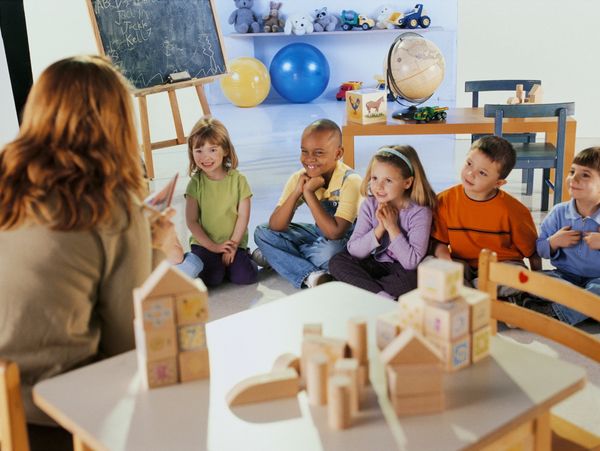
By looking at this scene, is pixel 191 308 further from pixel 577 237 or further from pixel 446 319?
pixel 577 237

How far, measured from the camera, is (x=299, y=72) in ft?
29.9

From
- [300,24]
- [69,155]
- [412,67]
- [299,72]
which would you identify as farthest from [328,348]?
[300,24]

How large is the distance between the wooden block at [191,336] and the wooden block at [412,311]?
36 cm

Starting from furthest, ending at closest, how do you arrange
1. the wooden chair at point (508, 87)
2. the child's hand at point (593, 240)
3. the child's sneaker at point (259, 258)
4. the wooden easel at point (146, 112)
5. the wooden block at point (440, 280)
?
the wooden easel at point (146, 112)
the wooden chair at point (508, 87)
the child's sneaker at point (259, 258)
the child's hand at point (593, 240)
the wooden block at point (440, 280)

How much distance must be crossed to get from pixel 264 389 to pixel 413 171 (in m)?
1.80

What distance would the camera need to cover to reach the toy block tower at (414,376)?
49.6 inches

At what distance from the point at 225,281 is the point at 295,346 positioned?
6.78 ft

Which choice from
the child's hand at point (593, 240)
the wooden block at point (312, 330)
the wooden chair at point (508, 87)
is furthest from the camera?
the wooden chair at point (508, 87)

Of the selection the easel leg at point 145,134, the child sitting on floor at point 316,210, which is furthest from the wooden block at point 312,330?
the easel leg at point 145,134

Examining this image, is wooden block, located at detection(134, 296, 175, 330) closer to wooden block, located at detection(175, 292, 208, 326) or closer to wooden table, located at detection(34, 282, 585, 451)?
wooden block, located at detection(175, 292, 208, 326)

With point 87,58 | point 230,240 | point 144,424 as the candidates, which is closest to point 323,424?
point 144,424

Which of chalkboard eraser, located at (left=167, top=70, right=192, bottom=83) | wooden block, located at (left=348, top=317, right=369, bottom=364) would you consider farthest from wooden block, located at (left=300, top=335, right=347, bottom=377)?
chalkboard eraser, located at (left=167, top=70, right=192, bottom=83)

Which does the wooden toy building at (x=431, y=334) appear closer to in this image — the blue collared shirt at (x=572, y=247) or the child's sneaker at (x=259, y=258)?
the blue collared shirt at (x=572, y=247)

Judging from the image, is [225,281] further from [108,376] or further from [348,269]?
[108,376]
